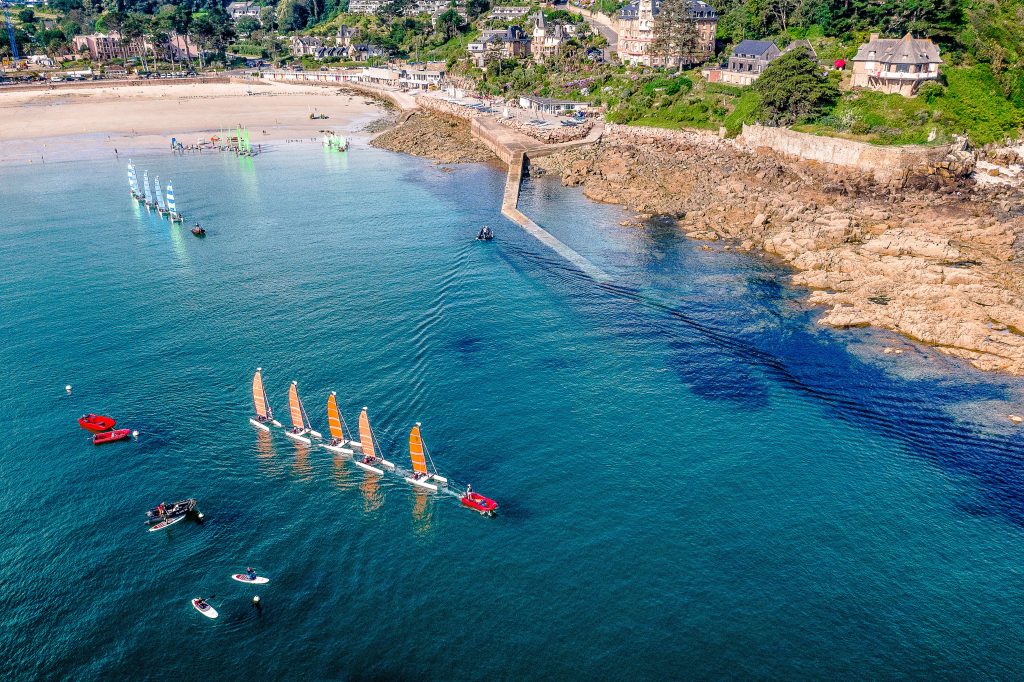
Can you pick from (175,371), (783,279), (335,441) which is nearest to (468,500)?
(335,441)

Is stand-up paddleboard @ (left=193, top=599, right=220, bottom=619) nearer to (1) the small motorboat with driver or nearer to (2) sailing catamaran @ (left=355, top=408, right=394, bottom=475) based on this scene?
(2) sailing catamaran @ (left=355, top=408, right=394, bottom=475)

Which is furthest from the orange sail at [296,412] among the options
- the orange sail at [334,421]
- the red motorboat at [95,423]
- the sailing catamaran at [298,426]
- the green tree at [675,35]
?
the green tree at [675,35]

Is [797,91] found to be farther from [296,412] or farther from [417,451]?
[296,412]

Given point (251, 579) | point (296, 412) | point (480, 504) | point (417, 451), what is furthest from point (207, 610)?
point (296, 412)

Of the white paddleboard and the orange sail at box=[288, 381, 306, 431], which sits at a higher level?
the orange sail at box=[288, 381, 306, 431]

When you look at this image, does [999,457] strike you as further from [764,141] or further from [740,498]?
[764,141]

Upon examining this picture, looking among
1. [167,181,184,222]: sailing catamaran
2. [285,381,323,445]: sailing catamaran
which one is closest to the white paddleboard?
[285,381,323,445]: sailing catamaran
